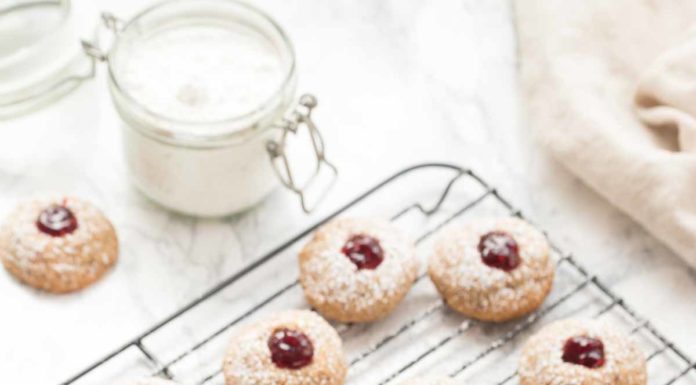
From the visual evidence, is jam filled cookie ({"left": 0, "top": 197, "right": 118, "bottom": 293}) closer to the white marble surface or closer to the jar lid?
the white marble surface

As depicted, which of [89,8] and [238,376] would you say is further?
[89,8]

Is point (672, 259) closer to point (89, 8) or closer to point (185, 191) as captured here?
point (185, 191)

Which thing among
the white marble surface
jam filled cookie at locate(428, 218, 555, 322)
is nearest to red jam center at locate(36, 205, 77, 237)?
the white marble surface

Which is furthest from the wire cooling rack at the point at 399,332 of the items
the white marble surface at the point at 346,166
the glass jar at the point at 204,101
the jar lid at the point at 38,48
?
the jar lid at the point at 38,48

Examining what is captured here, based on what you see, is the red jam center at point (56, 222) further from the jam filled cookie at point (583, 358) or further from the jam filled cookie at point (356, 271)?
the jam filled cookie at point (583, 358)

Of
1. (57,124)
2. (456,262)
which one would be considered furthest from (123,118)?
(456,262)

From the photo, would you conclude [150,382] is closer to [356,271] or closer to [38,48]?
[356,271]

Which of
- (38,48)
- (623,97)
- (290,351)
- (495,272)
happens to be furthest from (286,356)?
(623,97)
